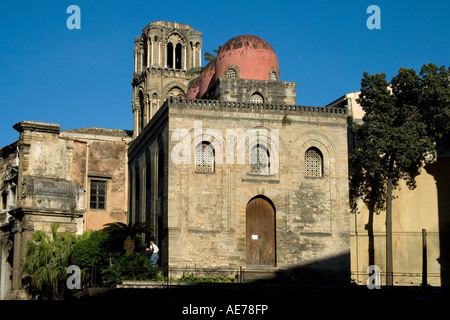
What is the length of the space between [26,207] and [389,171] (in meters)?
18.6

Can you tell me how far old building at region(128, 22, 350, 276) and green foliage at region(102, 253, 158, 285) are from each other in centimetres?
184

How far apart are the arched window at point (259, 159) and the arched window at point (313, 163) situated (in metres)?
1.92

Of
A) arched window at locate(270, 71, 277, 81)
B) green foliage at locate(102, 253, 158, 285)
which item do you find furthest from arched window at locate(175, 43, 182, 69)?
green foliage at locate(102, 253, 158, 285)

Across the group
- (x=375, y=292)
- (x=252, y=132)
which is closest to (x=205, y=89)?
(x=252, y=132)

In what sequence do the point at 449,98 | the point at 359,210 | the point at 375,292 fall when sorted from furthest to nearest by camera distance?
1. the point at 359,210
2. the point at 449,98
3. the point at 375,292

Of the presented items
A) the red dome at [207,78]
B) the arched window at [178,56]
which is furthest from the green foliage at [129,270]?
the arched window at [178,56]

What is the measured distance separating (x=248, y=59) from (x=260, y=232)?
8.67 metres

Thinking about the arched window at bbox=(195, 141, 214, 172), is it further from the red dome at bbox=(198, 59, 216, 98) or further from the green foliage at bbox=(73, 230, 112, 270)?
the red dome at bbox=(198, 59, 216, 98)

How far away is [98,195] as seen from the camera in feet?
152

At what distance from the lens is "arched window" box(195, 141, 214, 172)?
36.0 meters

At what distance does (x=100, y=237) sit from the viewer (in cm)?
3697

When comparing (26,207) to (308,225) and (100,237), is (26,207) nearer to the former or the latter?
(100,237)

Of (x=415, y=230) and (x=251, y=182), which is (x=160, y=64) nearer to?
(x=251, y=182)
